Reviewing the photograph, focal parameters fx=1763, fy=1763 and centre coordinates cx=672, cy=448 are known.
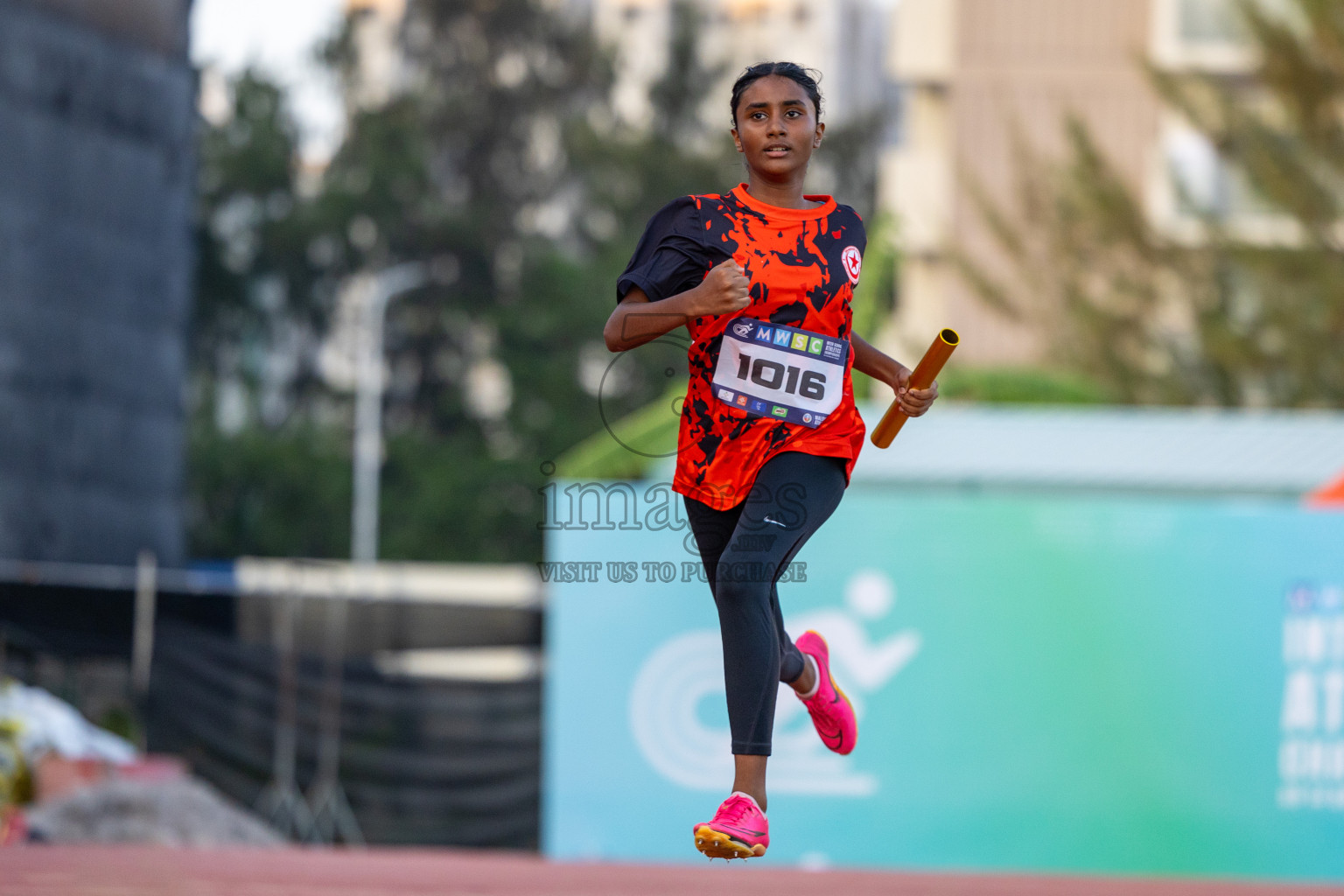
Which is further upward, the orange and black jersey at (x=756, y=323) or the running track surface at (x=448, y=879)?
the orange and black jersey at (x=756, y=323)

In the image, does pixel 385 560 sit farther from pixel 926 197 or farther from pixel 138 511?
pixel 138 511

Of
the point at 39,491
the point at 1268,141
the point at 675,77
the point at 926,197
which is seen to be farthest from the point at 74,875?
the point at 675,77

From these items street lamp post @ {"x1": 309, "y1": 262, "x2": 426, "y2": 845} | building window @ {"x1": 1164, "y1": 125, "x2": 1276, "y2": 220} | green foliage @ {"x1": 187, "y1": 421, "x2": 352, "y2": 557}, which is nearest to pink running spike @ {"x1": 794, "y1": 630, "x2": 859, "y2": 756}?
building window @ {"x1": 1164, "y1": 125, "x2": 1276, "y2": 220}

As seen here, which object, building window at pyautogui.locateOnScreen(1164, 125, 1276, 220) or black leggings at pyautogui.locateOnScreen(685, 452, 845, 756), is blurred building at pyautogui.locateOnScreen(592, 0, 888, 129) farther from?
black leggings at pyautogui.locateOnScreen(685, 452, 845, 756)

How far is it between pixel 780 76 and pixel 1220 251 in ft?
75.0

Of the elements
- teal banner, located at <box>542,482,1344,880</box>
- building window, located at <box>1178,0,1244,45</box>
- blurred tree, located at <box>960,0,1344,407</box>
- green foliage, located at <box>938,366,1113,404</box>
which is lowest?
teal banner, located at <box>542,482,1344,880</box>

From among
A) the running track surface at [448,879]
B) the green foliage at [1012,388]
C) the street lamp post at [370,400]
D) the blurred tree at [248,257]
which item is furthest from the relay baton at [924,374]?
the blurred tree at [248,257]

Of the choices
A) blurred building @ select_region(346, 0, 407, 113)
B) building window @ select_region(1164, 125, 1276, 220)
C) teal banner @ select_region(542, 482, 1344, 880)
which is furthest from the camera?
blurred building @ select_region(346, 0, 407, 113)

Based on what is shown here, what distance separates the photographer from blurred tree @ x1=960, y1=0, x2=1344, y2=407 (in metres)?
24.1

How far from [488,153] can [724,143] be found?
231 inches

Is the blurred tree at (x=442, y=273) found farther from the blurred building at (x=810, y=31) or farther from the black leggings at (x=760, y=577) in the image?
the black leggings at (x=760, y=577)

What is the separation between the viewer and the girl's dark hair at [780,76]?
4266 millimetres

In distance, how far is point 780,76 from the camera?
4258mm

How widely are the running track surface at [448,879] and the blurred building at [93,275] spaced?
499 cm
